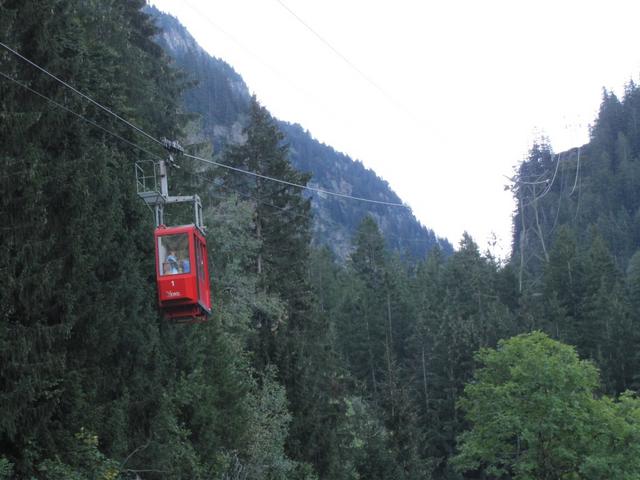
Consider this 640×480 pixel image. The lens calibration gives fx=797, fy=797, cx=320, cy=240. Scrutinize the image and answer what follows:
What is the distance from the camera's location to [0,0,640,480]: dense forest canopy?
1369cm

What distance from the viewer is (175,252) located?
17.3 metres

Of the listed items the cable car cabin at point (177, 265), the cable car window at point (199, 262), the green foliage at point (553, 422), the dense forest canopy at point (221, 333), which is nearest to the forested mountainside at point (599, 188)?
the dense forest canopy at point (221, 333)

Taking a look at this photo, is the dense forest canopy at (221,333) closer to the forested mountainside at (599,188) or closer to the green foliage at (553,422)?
the green foliage at (553,422)

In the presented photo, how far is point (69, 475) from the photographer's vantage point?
43.4 ft

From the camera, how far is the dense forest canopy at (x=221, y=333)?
13688mm

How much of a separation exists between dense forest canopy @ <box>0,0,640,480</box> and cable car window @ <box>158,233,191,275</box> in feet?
3.50

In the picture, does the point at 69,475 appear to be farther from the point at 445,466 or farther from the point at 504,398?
the point at 445,466

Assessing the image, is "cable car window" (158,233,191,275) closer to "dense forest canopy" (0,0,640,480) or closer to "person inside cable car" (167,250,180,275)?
"person inside cable car" (167,250,180,275)

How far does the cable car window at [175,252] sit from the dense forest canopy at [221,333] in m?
1.07

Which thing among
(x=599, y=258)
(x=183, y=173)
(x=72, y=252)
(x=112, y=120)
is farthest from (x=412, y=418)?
(x=599, y=258)

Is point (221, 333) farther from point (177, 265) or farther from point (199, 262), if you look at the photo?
point (177, 265)

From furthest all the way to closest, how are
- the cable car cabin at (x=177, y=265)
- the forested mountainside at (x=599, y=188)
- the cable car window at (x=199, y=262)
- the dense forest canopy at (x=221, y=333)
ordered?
the forested mountainside at (x=599, y=188), the cable car window at (x=199, y=262), the cable car cabin at (x=177, y=265), the dense forest canopy at (x=221, y=333)

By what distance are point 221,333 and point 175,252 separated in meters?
9.07

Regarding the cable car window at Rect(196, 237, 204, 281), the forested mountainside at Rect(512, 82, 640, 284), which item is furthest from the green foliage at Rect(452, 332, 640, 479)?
the forested mountainside at Rect(512, 82, 640, 284)
